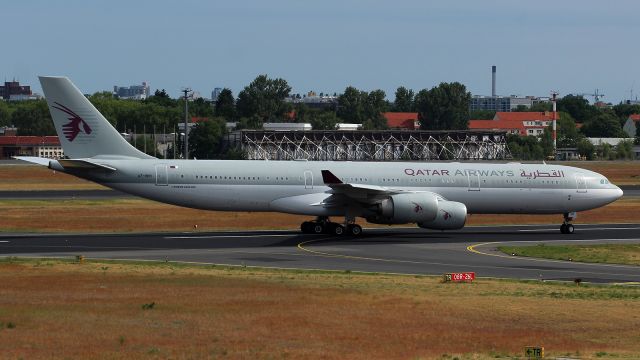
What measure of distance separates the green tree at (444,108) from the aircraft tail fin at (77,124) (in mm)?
143755

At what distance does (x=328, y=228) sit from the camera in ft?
171

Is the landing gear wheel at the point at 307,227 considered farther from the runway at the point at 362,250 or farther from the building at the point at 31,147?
the building at the point at 31,147

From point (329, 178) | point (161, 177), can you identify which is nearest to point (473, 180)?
point (329, 178)

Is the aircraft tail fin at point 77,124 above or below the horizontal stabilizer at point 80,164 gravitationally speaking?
above

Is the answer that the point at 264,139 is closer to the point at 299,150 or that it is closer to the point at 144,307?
the point at 299,150

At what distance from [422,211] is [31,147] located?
115081 millimetres

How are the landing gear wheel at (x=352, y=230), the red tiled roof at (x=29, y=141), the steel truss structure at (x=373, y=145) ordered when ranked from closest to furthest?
the landing gear wheel at (x=352, y=230) → the steel truss structure at (x=373, y=145) → the red tiled roof at (x=29, y=141)

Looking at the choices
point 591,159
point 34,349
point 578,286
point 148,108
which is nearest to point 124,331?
point 34,349

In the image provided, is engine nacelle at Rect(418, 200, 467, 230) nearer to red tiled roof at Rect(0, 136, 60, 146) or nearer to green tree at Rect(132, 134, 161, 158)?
green tree at Rect(132, 134, 161, 158)

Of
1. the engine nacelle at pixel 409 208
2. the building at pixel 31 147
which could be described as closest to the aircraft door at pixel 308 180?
the engine nacelle at pixel 409 208

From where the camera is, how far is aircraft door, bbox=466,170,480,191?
52.9 metres

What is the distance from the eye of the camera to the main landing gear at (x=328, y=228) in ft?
168

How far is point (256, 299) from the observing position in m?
29.7

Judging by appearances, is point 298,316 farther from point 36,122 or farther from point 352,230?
point 36,122
